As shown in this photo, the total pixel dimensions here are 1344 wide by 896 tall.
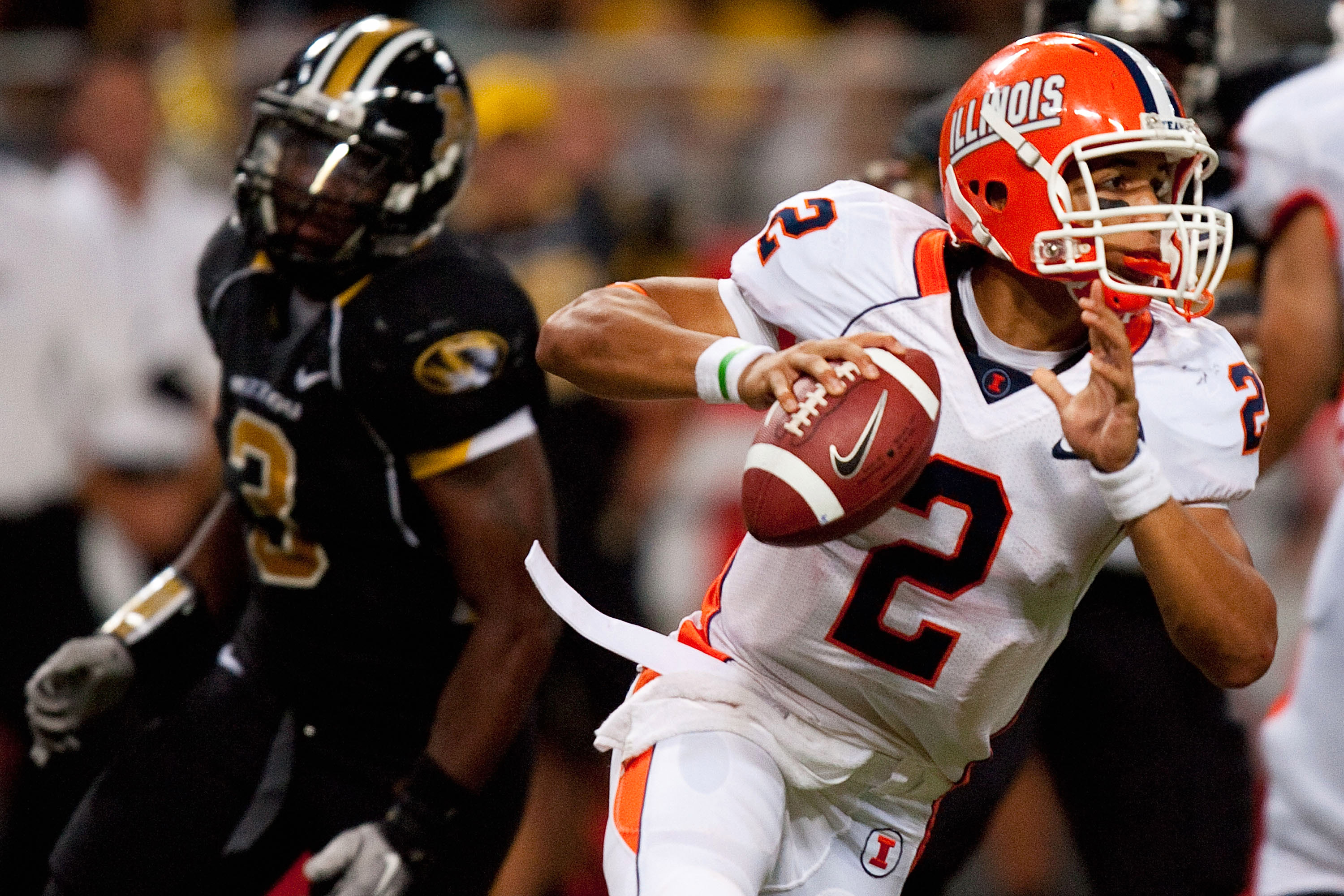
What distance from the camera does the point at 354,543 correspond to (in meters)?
3.24

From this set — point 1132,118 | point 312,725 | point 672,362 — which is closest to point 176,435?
point 312,725

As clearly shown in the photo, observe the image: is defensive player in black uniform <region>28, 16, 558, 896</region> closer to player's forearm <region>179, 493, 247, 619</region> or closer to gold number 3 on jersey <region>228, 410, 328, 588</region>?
gold number 3 on jersey <region>228, 410, 328, 588</region>

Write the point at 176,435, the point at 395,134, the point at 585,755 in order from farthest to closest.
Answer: the point at 176,435
the point at 585,755
the point at 395,134

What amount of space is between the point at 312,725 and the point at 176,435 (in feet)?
8.57

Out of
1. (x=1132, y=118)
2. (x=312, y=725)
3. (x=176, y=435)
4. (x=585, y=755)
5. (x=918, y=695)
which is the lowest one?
(x=585, y=755)

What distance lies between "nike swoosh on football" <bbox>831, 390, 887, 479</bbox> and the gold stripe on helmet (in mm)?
1450

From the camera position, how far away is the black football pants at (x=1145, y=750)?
152 inches

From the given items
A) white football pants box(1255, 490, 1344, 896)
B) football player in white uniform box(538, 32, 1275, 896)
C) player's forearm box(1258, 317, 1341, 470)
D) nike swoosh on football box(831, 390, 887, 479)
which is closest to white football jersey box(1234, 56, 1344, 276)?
player's forearm box(1258, 317, 1341, 470)

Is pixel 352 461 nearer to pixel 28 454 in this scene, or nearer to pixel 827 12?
pixel 28 454

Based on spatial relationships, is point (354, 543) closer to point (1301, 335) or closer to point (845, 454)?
point (845, 454)

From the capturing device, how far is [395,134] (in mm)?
3346

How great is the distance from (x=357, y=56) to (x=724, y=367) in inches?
51.5

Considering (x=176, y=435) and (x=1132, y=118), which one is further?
(x=176, y=435)

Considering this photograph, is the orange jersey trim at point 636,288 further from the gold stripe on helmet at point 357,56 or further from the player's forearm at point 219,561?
the player's forearm at point 219,561
